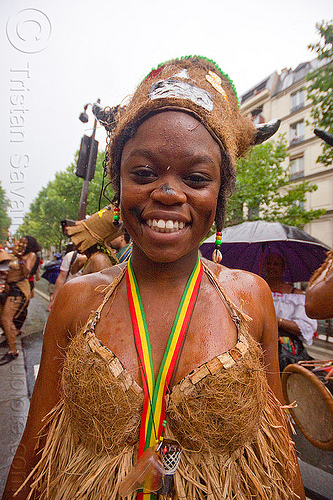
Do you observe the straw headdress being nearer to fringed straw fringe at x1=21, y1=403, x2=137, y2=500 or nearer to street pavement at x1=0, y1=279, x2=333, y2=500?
street pavement at x1=0, y1=279, x2=333, y2=500

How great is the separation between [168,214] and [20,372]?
482 cm

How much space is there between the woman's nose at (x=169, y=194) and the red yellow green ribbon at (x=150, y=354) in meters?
0.40

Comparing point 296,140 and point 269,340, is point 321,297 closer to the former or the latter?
point 269,340

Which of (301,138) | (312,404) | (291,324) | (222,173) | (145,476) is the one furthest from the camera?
(301,138)

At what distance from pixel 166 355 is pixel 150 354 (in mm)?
65

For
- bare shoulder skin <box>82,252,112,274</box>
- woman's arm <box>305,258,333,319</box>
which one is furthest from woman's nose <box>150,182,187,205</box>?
bare shoulder skin <box>82,252,112,274</box>

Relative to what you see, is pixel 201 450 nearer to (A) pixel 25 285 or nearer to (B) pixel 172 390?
(B) pixel 172 390

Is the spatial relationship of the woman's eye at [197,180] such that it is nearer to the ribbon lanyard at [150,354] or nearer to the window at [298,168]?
the ribbon lanyard at [150,354]

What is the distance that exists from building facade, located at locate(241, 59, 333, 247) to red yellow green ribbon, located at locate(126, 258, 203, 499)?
1847cm

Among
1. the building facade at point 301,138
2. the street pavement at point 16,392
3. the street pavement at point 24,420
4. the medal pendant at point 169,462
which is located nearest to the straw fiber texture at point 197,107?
the medal pendant at point 169,462

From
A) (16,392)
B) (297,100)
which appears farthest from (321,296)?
(297,100)

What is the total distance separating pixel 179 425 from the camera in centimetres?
99

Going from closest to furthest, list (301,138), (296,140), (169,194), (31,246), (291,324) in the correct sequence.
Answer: (169,194) < (291,324) < (31,246) < (301,138) < (296,140)

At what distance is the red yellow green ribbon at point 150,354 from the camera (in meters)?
1.00
